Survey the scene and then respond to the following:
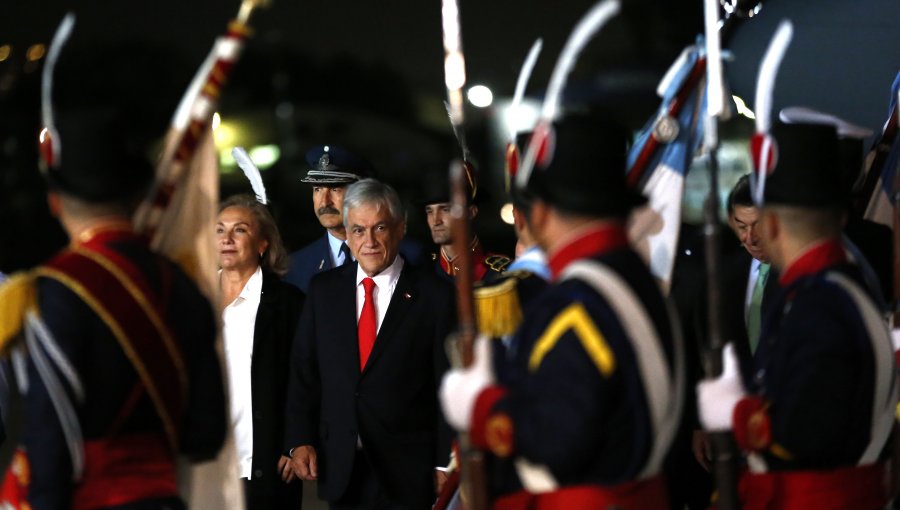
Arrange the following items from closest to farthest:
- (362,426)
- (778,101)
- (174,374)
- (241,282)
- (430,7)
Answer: (174,374)
(362,426)
(241,282)
(778,101)
(430,7)

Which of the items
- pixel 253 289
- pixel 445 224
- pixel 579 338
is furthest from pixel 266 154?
pixel 579 338

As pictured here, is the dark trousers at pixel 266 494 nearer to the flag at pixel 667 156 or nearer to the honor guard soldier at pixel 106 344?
the flag at pixel 667 156

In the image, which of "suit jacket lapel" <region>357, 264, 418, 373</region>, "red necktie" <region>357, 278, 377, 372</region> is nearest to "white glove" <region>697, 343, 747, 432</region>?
"suit jacket lapel" <region>357, 264, 418, 373</region>

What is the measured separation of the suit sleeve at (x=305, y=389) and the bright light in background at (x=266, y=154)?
1140 centimetres

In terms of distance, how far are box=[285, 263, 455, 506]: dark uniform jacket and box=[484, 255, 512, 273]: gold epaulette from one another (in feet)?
2.08

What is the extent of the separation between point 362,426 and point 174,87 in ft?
36.7

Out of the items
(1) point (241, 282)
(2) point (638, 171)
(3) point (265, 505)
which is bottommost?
(3) point (265, 505)

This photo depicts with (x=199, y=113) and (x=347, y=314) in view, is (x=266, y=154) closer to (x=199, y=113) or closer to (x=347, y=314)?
(x=347, y=314)

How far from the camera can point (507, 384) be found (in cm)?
424

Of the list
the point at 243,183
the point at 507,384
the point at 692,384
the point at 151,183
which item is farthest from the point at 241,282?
the point at 243,183

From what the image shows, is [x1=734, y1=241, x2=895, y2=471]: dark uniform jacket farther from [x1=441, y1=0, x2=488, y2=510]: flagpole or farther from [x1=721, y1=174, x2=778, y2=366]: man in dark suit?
[x1=721, y1=174, x2=778, y2=366]: man in dark suit

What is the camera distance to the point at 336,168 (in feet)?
27.4

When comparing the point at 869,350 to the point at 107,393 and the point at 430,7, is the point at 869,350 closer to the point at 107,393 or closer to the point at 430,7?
the point at 107,393

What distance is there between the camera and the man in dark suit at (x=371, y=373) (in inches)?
263
